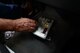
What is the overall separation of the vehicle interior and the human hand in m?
0.05

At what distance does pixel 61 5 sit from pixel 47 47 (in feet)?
1.04

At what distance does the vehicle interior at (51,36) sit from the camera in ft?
3.55

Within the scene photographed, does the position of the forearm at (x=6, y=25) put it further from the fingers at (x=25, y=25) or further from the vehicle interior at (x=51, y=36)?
the vehicle interior at (x=51, y=36)

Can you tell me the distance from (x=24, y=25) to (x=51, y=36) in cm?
21

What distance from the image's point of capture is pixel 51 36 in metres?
1.10

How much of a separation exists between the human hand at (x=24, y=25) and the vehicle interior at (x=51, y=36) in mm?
51

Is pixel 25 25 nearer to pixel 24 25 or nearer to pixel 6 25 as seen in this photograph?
pixel 24 25

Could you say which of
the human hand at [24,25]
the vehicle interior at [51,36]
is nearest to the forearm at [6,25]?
the human hand at [24,25]

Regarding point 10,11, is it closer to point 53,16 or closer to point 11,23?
point 11,23

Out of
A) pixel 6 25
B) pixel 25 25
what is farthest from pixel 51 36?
pixel 6 25

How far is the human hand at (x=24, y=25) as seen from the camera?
1069mm

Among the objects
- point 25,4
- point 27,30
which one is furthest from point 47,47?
point 25,4

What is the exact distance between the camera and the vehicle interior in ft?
3.55

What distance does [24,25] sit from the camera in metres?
1.08
